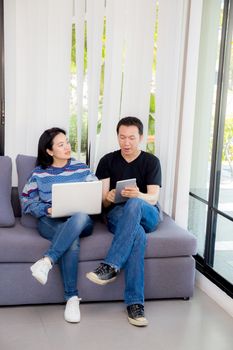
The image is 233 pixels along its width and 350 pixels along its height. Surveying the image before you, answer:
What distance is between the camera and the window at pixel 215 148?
3248mm

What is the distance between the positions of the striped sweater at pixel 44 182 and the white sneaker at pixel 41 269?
0.41 metres

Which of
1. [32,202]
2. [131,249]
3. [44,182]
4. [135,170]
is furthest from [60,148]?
[131,249]

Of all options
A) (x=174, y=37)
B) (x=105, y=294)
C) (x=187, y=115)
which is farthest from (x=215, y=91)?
A: (x=105, y=294)

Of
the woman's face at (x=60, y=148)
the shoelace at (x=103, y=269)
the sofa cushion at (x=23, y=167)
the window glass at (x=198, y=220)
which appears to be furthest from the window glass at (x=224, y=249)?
the sofa cushion at (x=23, y=167)

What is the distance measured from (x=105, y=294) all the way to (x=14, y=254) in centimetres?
62

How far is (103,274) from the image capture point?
115 inches

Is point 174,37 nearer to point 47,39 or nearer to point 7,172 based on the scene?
point 47,39

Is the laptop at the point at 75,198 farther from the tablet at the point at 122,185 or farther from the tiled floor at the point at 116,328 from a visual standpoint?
the tiled floor at the point at 116,328

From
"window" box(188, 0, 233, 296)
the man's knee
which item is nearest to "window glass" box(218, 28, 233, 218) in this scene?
"window" box(188, 0, 233, 296)

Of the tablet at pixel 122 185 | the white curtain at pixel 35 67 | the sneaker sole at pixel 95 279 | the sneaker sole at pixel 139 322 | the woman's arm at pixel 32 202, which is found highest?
the white curtain at pixel 35 67

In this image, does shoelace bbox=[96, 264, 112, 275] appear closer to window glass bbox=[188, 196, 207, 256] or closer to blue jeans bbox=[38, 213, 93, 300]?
blue jeans bbox=[38, 213, 93, 300]

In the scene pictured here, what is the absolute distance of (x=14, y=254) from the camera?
9.89 feet

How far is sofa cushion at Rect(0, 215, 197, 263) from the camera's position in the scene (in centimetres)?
302

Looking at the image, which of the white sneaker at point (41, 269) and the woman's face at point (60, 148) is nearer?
the white sneaker at point (41, 269)
